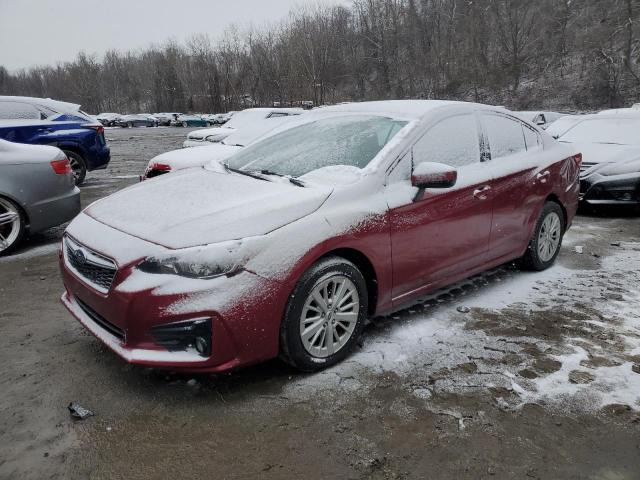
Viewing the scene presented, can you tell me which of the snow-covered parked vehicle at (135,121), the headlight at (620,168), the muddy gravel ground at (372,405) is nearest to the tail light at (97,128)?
the muddy gravel ground at (372,405)

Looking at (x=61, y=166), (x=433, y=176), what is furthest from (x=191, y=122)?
(x=433, y=176)

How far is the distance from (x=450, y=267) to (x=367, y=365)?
3.53 feet

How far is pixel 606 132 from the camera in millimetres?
8211

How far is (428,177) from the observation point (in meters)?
3.23

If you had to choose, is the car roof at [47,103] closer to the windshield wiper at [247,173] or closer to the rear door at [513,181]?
the windshield wiper at [247,173]

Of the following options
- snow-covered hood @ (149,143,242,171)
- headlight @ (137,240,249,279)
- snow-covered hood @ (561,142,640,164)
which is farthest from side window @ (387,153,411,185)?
snow-covered hood @ (561,142,640,164)

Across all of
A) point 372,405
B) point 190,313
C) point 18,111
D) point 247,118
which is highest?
point 18,111

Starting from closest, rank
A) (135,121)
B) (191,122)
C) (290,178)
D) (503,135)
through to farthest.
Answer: (290,178) < (503,135) < (191,122) < (135,121)

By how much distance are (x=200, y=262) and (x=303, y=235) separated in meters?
0.58

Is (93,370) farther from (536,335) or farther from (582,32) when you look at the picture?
(582,32)

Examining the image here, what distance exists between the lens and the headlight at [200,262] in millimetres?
2549

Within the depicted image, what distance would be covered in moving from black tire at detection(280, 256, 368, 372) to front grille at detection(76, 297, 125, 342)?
0.86 meters

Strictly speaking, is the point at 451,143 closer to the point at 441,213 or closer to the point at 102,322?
the point at 441,213

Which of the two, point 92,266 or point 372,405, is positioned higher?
point 92,266
